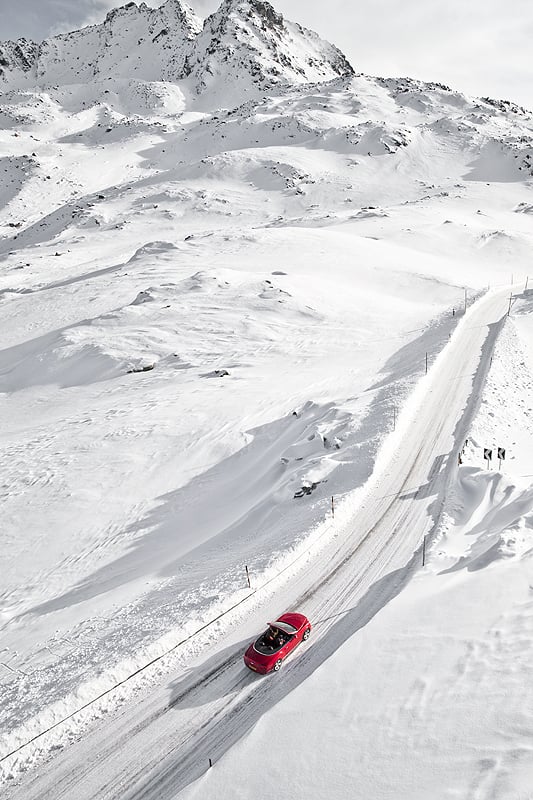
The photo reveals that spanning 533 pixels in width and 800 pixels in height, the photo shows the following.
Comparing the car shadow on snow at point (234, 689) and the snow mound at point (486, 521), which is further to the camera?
the snow mound at point (486, 521)

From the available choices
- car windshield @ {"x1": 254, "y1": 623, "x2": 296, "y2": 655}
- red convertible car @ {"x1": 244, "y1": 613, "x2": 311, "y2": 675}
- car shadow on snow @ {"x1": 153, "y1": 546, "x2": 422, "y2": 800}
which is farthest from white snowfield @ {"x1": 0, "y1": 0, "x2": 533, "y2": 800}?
car windshield @ {"x1": 254, "y1": 623, "x2": 296, "y2": 655}

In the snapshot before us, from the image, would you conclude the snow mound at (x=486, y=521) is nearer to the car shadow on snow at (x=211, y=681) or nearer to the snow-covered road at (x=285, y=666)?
the snow-covered road at (x=285, y=666)

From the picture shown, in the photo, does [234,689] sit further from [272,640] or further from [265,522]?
[265,522]

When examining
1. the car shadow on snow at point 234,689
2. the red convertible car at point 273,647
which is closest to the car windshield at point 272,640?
the red convertible car at point 273,647

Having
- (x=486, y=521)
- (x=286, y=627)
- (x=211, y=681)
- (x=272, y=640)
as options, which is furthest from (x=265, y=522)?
(x=486, y=521)

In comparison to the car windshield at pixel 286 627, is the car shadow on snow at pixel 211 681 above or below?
below

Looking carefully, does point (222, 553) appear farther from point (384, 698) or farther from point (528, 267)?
point (528, 267)

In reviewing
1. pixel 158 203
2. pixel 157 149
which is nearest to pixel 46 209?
pixel 158 203
